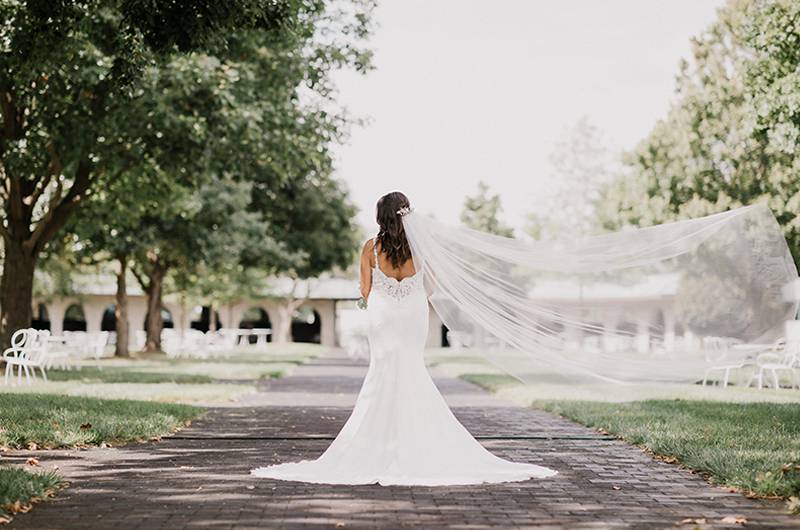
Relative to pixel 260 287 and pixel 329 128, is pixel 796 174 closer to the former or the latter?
pixel 329 128

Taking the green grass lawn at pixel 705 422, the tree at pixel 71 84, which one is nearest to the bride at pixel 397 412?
the green grass lawn at pixel 705 422

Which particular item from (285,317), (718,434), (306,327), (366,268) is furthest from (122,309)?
(306,327)

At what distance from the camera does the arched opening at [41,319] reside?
71.6 meters

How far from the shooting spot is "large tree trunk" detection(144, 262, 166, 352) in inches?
1656

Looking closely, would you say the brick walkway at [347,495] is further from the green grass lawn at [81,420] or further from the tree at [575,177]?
the tree at [575,177]

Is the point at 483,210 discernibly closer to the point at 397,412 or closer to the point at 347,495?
the point at 397,412

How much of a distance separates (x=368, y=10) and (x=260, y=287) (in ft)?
114

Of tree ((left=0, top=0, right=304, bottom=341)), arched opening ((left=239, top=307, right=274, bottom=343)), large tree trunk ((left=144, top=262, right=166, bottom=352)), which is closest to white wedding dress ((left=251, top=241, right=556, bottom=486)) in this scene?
tree ((left=0, top=0, right=304, bottom=341))

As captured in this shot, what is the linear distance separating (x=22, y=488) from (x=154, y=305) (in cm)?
3583

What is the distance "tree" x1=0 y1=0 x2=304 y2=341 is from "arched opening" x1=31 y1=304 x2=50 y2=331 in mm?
47914

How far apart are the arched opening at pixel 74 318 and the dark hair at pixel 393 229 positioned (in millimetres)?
68029

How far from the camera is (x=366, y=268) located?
31.3 ft

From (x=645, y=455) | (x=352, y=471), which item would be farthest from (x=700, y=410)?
(x=352, y=471)

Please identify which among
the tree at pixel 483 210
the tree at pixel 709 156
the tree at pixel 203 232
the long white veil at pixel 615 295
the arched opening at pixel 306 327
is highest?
the tree at pixel 483 210
